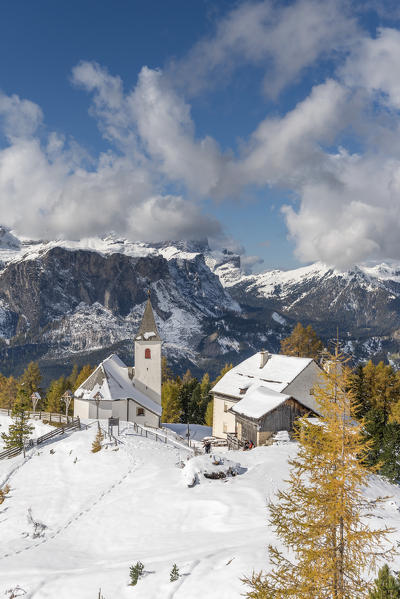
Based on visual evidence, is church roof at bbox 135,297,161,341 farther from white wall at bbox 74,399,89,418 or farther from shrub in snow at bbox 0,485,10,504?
shrub in snow at bbox 0,485,10,504

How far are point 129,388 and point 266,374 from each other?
20.5 meters

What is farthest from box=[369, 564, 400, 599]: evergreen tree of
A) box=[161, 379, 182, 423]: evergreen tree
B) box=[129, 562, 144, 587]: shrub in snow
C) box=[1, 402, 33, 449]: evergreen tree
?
box=[161, 379, 182, 423]: evergreen tree

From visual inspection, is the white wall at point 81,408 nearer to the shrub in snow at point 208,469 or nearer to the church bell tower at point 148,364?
the church bell tower at point 148,364

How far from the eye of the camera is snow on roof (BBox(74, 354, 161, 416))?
57.9m

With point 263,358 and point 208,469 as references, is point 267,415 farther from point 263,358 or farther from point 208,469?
point 208,469

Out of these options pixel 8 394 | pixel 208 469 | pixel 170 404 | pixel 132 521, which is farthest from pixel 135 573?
pixel 8 394

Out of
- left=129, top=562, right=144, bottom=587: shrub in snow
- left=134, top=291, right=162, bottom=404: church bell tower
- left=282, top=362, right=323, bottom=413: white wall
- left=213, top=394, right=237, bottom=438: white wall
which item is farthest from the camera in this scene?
left=134, top=291, right=162, bottom=404: church bell tower

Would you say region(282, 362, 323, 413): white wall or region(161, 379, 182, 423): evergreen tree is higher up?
region(282, 362, 323, 413): white wall

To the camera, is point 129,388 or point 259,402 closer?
point 259,402

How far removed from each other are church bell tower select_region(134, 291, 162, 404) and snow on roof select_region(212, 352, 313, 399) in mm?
12326

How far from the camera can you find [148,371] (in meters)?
68.2

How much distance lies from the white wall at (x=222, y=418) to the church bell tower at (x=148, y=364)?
11.9 meters

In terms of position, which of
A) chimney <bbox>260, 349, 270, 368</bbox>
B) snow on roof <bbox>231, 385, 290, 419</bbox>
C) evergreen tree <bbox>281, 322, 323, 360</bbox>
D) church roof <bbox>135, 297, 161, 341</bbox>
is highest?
church roof <bbox>135, 297, 161, 341</bbox>

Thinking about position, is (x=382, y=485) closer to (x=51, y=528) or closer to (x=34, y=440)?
(x=51, y=528)
